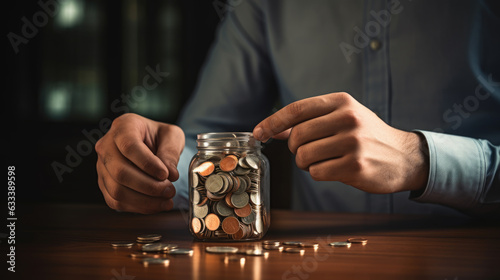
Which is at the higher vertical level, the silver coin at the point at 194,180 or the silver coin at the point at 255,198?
the silver coin at the point at 194,180

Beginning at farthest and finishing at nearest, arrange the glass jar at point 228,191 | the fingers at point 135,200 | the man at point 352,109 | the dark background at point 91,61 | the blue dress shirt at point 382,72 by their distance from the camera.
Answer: the dark background at point 91,61 → the blue dress shirt at point 382,72 → the fingers at point 135,200 → the man at point 352,109 → the glass jar at point 228,191

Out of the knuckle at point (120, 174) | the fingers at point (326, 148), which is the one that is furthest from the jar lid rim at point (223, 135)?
the knuckle at point (120, 174)

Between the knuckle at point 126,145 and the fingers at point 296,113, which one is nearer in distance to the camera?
the fingers at point 296,113

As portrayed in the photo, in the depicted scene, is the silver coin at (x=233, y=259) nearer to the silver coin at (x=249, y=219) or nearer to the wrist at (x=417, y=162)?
the silver coin at (x=249, y=219)

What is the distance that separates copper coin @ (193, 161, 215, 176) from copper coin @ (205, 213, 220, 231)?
2.5 inches

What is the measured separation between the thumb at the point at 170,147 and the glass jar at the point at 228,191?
17 centimetres

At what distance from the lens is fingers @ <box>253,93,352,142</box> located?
0.79 m

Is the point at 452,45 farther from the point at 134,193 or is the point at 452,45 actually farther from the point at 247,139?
the point at 134,193

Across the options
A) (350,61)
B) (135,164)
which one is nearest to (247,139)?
(135,164)

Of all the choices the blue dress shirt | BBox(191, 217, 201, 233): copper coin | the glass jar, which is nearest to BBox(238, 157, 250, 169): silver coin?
the glass jar

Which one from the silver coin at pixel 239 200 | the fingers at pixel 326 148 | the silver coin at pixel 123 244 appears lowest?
the silver coin at pixel 123 244

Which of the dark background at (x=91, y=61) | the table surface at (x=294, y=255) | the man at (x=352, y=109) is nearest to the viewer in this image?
the table surface at (x=294, y=255)

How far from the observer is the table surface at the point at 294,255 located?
538 mm

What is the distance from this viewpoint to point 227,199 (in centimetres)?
74
